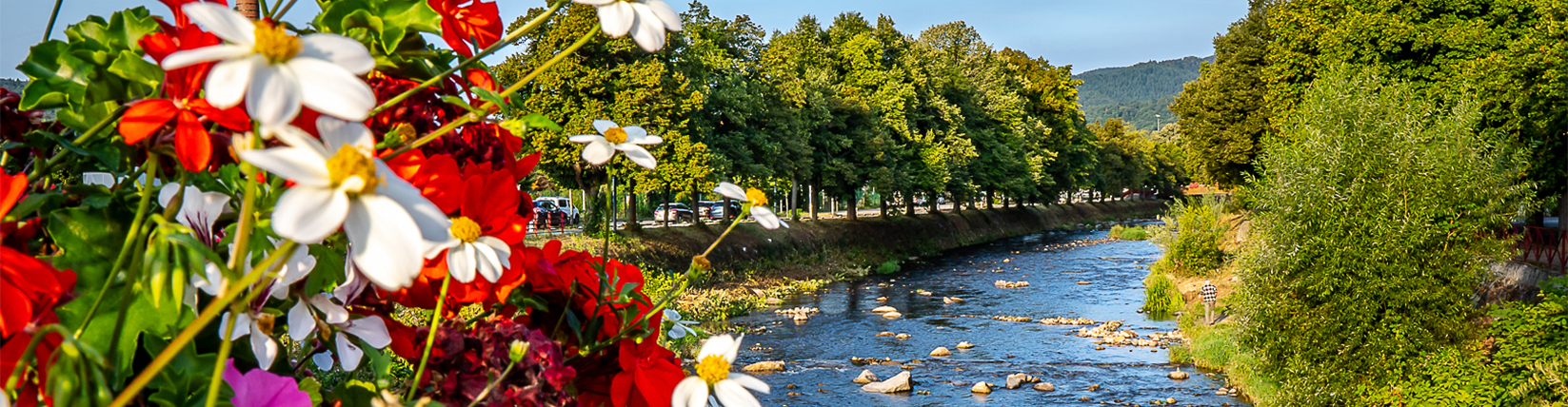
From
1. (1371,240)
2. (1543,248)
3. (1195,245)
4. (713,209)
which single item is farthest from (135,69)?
(713,209)

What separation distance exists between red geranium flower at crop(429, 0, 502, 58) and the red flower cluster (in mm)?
446

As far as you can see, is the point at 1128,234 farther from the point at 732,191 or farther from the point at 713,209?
the point at 732,191

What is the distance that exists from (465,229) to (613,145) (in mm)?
369

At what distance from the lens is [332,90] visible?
65cm

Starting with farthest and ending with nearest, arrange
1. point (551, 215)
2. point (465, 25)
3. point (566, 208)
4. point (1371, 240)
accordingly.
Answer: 1. point (566, 208)
2. point (551, 215)
3. point (1371, 240)
4. point (465, 25)

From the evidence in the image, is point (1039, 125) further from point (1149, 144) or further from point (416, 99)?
point (416, 99)

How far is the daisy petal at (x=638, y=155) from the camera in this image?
1.13 metres

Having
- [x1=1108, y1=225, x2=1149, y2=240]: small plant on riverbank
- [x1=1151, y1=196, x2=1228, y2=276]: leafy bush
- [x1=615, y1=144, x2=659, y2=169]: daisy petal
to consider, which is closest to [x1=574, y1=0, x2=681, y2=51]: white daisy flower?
[x1=615, y1=144, x2=659, y2=169]: daisy petal

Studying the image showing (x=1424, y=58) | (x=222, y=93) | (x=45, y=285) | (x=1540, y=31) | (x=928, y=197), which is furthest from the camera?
(x=928, y=197)

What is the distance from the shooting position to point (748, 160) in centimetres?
2748

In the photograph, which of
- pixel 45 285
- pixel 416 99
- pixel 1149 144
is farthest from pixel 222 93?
pixel 1149 144

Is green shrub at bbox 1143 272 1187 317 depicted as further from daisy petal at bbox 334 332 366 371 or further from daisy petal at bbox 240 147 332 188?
daisy petal at bbox 240 147 332 188

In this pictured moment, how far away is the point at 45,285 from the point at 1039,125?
54562 mm

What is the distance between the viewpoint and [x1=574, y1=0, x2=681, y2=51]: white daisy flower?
96cm
